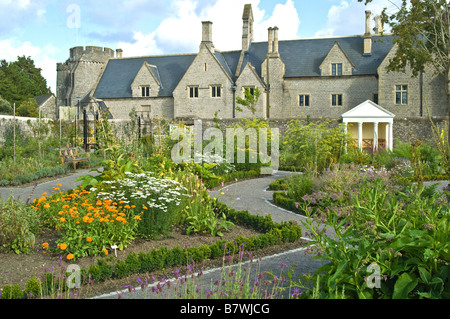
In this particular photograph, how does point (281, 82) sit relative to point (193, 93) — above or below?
above

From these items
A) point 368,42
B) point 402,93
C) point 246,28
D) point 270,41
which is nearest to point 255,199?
point 402,93

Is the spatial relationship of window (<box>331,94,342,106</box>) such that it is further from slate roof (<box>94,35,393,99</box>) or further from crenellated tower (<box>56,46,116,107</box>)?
crenellated tower (<box>56,46,116,107</box>)

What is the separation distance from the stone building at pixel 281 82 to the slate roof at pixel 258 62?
0.09 metres

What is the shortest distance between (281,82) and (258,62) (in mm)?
3336

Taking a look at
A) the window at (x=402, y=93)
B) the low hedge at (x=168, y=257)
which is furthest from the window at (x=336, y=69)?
the low hedge at (x=168, y=257)

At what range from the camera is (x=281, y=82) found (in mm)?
37000

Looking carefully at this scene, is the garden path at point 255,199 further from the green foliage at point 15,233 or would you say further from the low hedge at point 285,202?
the green foliage at point 15,233

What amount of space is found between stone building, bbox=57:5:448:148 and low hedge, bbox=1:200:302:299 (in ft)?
85.1

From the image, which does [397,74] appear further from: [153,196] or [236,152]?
[153,196]

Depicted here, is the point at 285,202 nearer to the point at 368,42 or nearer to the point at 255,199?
the point at 255,199

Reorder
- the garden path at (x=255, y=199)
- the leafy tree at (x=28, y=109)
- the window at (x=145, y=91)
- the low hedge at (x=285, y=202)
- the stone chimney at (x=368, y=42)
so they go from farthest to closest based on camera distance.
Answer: the leafy tree at (x=28, y=109), the window at (x=145, y=91), the stone chimney at (x=368, y=42), the low hedge at (x=285, y=202), the garden path at (x=255, y=199)

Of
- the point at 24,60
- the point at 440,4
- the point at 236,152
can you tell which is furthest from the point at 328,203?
the point at 24,60

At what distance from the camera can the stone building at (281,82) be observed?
3419 cm

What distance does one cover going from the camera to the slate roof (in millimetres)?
36281
